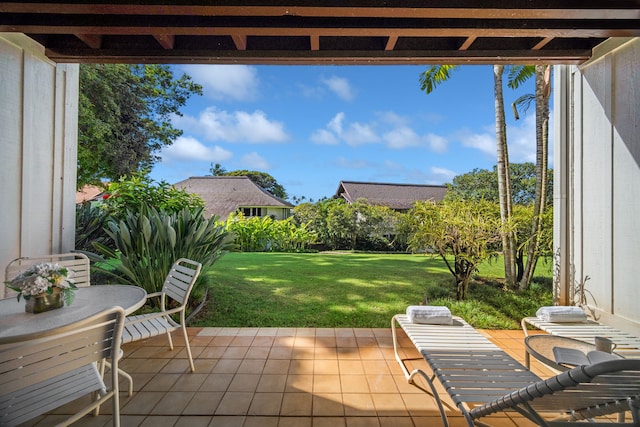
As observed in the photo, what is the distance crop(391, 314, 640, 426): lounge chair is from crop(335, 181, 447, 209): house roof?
19461 millimetres

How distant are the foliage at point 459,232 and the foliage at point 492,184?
126 cm

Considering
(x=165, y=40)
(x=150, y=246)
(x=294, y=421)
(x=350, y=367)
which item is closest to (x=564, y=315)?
(x=350, y=367)

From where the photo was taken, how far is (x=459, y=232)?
189 inches

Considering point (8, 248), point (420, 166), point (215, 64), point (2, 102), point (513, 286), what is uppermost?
point (420, 166)

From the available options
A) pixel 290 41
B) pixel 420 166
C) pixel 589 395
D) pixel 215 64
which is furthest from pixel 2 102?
pixel 420 166

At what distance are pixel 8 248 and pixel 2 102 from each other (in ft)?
4.47

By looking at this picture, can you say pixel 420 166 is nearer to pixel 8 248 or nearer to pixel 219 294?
pixel 219 294

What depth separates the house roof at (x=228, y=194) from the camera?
18.8 meters

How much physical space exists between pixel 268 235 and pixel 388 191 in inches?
690

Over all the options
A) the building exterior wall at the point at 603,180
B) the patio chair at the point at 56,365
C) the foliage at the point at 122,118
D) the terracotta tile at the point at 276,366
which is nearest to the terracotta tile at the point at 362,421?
the terracotta tile at the point at 276,366

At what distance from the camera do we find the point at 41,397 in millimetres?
1621

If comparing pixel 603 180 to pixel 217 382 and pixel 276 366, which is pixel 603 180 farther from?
pixel 217 382

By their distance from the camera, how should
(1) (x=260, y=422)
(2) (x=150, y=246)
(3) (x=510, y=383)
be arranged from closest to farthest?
(3) (x=510, y=383) → (1) (x=260, y=422) → (2) (x=150, y=246)

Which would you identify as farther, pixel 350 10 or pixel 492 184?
pixel 492 184
